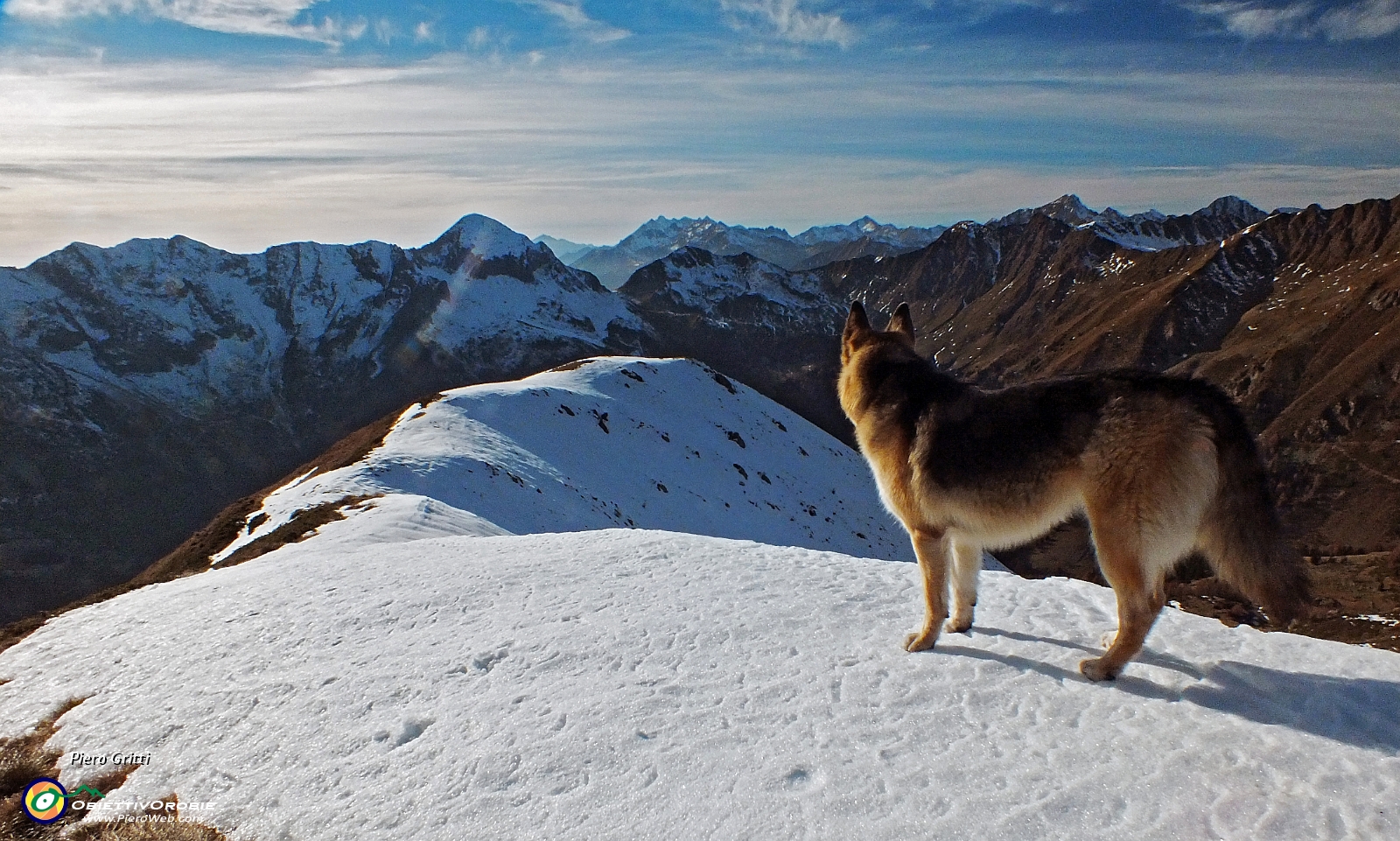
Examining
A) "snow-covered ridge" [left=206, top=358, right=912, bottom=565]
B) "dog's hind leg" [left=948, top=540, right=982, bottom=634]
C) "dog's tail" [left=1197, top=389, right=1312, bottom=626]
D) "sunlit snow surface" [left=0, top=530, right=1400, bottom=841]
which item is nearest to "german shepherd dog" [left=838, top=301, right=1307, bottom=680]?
"dog's tail" [left=1197, top=389, right=1312, bottom=626]

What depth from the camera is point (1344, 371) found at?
175750 mm

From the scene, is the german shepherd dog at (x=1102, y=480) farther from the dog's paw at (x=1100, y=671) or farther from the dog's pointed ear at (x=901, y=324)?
the dog's pointed ear at (x=901, y=324)

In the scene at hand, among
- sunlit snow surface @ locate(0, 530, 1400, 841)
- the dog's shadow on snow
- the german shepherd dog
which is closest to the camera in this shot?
sunlit snow surface @ locate(0, 530, 1400, 841)

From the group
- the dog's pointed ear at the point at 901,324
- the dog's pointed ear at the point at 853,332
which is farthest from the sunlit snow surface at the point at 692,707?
the dog's pointed ear at the point at 901,324

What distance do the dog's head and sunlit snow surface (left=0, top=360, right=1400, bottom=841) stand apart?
3.28 meters

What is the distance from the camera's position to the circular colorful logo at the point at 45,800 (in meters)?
6.26

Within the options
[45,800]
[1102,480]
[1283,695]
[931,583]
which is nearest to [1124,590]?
[1102,480]

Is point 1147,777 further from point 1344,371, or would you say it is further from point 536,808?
point 1344,371

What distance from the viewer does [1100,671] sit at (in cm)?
672

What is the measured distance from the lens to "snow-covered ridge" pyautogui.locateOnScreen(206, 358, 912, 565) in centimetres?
2719

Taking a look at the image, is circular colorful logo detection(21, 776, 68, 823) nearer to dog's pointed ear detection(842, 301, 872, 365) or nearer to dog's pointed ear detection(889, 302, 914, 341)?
dog's pointed ear detection(842, 301, 872, 365)

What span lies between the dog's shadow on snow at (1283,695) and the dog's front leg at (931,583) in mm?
484

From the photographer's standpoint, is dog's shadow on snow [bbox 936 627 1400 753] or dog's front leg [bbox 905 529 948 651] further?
dog's front leg [bbox 905 529 948 651]

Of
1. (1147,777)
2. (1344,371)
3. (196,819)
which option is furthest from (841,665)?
(1344,371)
